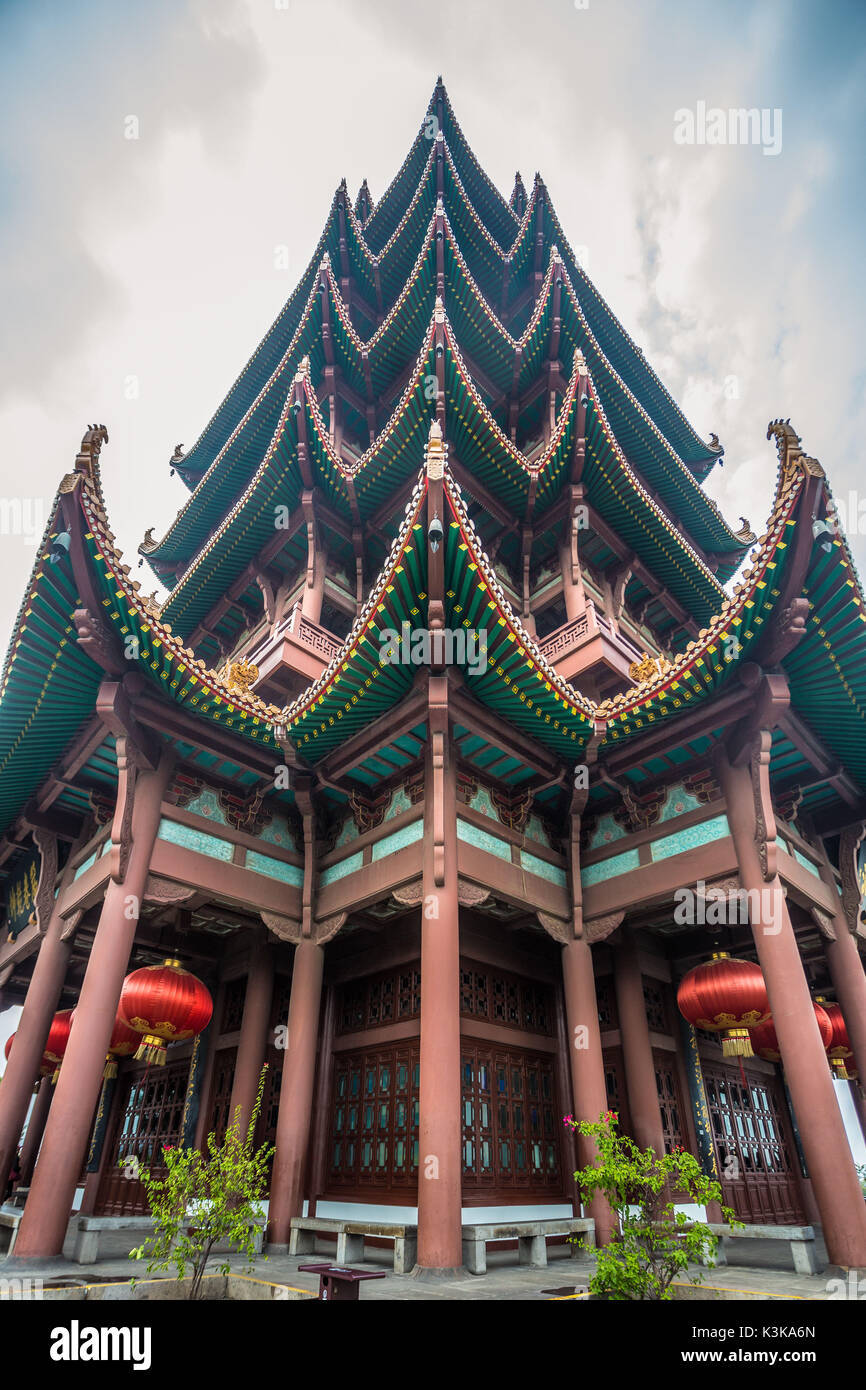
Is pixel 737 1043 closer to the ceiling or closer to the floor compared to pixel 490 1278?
closer to the ceiling

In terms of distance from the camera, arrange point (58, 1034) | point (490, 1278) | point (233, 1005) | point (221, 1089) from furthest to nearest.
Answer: point (233, 1005)
point (58, 1034)
point (221, 1089)
point (490, 1278)

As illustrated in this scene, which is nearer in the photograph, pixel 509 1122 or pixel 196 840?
pixel 196 840

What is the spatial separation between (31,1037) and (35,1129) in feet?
24.4

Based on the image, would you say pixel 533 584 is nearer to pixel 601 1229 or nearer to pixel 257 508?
pixel 257 508

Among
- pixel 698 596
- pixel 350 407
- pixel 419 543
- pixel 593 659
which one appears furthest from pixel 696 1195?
pixel 350 407

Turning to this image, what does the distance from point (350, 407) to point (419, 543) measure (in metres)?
10.5

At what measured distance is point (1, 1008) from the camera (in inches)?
576

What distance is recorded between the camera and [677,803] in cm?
952

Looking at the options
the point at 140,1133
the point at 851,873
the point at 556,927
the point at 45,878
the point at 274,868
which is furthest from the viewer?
the point at 140,1133

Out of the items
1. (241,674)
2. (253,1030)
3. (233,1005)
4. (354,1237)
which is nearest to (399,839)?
(241,674)

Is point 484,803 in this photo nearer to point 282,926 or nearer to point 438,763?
point 438,763

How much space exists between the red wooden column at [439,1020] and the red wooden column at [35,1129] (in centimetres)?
1064

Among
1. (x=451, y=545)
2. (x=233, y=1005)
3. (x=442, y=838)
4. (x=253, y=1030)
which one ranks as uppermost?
(x=451, y=545)

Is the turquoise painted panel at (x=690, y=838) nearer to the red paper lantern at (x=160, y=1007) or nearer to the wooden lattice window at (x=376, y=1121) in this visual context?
the wooden lattice window at (x=376, y=1121)
